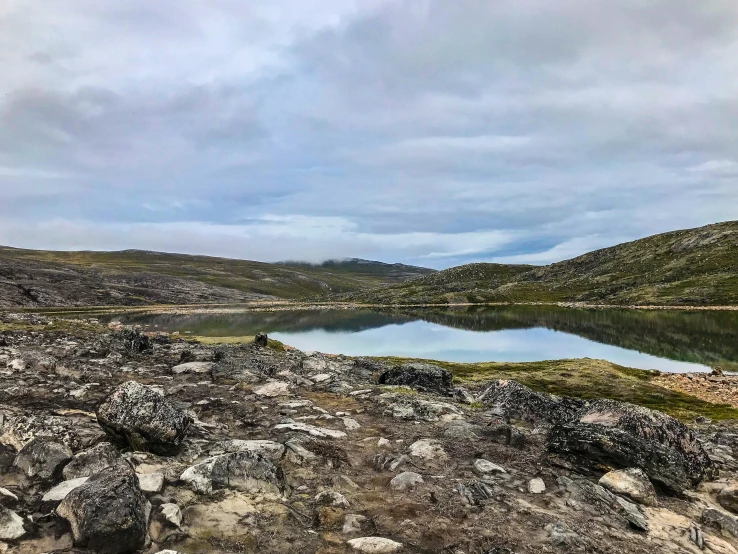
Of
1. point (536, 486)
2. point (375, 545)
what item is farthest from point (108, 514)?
point (536, 486)

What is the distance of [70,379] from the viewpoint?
15594 mm

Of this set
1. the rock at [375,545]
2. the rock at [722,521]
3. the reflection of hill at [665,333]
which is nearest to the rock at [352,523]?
the rock at [375,545]

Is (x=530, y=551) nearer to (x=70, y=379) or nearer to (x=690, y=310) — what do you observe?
(x=70, y=379)

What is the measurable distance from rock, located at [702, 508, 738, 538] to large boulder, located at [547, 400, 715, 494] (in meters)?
0.84

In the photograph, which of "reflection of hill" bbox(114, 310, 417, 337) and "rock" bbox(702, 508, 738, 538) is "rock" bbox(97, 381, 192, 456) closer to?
"rock" bbox(702, 508, 738, 538)

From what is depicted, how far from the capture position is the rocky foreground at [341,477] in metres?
6.54

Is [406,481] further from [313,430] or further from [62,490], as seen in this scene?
[62,490]

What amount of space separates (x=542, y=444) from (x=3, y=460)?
1236 centimetres

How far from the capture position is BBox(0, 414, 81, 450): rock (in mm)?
8891

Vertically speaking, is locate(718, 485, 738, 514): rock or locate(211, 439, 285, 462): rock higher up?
locate(211, 439, 285, 462): rock

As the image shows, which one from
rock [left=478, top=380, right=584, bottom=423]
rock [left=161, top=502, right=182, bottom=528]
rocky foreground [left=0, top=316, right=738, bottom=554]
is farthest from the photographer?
rock [left=478, top=380, right=584, bottom=423]

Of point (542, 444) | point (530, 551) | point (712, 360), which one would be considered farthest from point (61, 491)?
point (712, 360)

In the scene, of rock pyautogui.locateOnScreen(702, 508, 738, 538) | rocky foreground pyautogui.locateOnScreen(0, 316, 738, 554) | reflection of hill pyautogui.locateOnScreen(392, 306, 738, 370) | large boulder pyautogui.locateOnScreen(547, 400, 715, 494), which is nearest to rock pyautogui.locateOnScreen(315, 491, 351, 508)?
rocky foreground pyautogui.locateOnScreen(0, 316, 738, 554)

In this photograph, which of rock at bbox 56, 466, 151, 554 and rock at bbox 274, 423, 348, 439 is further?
rock at bbox 274, 423, 348, 439
